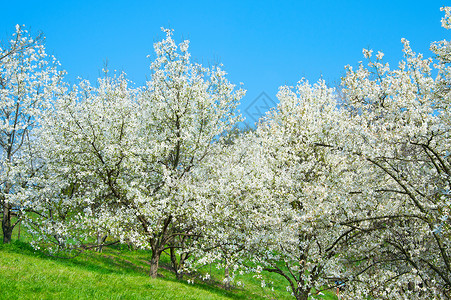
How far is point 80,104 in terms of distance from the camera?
1361 centimetres

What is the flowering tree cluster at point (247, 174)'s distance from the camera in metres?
9.96

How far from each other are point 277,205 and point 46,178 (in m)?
11.7

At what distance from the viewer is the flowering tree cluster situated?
9.96 m

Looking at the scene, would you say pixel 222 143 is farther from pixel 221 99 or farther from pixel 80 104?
pixel 80 104

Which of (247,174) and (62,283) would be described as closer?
(62,283)

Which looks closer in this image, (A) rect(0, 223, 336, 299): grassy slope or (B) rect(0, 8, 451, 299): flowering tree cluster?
(A) rect(0, 223, 336, 299): grassy slope

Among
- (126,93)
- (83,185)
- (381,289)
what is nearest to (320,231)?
(381,289)

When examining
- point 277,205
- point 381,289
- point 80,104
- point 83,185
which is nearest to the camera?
point 381,289

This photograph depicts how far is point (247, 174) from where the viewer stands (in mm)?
13766

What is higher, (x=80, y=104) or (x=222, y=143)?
(x=222, y=143)

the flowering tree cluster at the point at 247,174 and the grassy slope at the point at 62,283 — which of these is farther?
the flowering tree cluster at the point at 247,174

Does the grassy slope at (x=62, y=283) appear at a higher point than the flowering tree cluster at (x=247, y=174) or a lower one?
lower

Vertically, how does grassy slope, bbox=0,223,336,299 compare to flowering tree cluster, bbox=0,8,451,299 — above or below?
below

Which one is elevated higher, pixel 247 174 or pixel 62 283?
pixel 247 174
